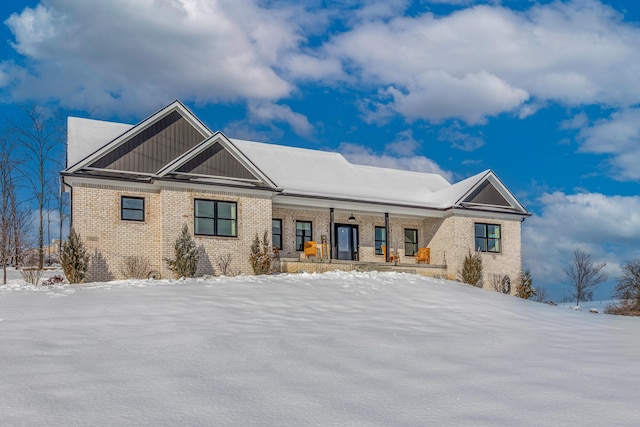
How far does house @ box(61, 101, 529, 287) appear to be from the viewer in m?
20.3

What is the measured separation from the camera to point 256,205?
72.0 ft

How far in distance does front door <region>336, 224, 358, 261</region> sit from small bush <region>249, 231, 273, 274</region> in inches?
204

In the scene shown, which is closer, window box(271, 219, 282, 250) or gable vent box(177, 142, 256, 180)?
gable vent box(177, 142, 256, 180)

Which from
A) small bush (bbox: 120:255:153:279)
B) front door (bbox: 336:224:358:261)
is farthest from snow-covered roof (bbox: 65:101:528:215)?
small bush (bbox: 120:255:153:279)

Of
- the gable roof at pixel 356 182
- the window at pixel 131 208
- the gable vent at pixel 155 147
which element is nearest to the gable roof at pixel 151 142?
the gable vent at pixel 155 147

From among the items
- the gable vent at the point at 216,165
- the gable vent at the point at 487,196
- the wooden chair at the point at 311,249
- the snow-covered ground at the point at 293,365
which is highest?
the gable vent at the point at 216,165

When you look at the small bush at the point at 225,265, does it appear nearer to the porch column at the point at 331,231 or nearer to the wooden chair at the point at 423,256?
the porch column at the point at 331,231

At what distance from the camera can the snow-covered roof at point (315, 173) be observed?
2150cm

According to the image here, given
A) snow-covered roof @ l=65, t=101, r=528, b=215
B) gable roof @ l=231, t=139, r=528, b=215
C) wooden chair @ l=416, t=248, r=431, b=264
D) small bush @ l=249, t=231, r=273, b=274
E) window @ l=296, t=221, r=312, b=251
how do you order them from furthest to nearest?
wooden chair @ l=416, t=248, r=431, b=264, gable roof @ l=231, t=139, r=528, b=215, window @ l=296, t=221, r=312, b=251, snow-covered roof @ l=65, t=101, r=528, b=215, small bush @ l=249, t=231, r=273, b=274

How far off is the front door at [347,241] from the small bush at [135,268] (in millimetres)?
9045

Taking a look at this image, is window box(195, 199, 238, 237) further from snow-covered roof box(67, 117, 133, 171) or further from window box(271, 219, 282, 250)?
snow-covered roof box(67, 117, 133, 171)

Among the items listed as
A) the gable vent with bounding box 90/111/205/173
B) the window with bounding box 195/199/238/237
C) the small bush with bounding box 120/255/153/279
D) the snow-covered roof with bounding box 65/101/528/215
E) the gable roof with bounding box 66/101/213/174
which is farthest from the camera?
the snow-covered roof with bounding box 65/101/528/215

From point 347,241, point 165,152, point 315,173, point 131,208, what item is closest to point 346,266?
point 347,241

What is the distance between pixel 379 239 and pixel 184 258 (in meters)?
10.1
